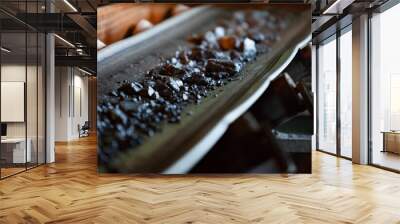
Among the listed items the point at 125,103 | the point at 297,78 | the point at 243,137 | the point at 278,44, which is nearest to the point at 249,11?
the point at 278,44

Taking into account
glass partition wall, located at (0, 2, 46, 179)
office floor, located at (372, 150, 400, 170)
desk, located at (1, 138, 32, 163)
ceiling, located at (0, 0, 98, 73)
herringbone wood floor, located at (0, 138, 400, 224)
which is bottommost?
herringbone wood floor, located at (0, 138, 400, 224)

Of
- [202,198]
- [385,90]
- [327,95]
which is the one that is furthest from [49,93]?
[327,95]

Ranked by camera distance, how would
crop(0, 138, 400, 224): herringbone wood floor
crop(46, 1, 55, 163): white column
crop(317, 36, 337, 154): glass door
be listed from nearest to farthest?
crop(0, 138, 400, 224): herringbone wood floor < crop(46, 1, 55, 163): white column < crop(317, 36, 337, 154): glass door

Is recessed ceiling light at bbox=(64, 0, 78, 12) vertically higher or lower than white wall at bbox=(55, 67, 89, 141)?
higher

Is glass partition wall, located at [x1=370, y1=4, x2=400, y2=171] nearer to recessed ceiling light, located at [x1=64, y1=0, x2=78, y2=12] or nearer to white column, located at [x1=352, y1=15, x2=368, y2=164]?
white column, located at [x1=352, y1=15, x2=368, y2=164]

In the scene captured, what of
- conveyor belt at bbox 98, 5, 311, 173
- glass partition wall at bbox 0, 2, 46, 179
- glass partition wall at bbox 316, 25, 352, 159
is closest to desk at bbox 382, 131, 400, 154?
glass partition wall at bbox 316, 25, 352, 159

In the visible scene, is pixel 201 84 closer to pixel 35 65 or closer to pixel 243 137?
pixel 243 137

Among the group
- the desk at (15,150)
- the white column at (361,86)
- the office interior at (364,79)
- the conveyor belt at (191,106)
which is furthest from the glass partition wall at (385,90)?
the desk at (15,150)
